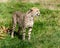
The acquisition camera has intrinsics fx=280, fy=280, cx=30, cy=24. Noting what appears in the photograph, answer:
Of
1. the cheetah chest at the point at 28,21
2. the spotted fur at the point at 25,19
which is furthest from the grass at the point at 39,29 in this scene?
the cheetah chest at the point at 28,21

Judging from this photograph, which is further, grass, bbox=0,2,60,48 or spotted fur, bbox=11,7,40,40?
spotted fur, bbox=11,7,40,40

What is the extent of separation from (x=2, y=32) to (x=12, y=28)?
15.0 inches

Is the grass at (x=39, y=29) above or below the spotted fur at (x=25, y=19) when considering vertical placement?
below

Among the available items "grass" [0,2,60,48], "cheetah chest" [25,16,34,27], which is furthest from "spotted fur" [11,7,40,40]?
"grass" [0,2,60,48]

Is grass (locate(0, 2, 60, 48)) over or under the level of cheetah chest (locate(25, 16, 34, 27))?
under

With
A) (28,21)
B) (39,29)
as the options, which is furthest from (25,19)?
(39,29)

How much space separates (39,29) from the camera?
1048 cm

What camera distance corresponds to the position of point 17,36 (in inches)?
388

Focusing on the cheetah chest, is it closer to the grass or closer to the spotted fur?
the spotted fur

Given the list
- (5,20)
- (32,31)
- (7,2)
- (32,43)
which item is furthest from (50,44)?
(7,2)

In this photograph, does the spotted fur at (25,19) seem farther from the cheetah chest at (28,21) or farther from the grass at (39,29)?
the grass at (39,29)

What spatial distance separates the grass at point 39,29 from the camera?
905 centimetres

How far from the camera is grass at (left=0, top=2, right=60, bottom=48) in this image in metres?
9.05

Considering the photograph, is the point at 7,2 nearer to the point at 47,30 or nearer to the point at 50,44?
the point at 47,30
